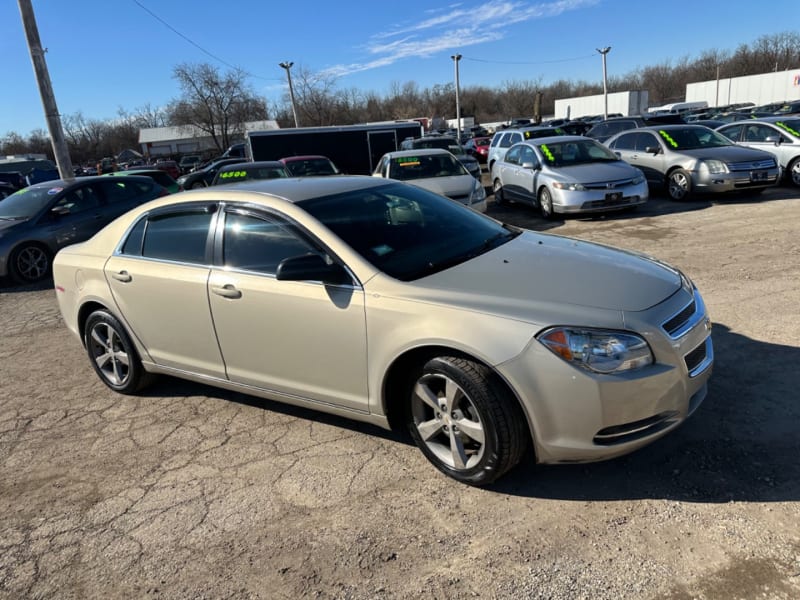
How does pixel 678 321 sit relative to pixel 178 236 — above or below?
below

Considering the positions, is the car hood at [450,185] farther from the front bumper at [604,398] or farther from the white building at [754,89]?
the white building at [754,89]

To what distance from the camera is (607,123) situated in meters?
17.9

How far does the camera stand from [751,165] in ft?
34.8

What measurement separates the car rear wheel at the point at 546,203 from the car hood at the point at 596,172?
363mm

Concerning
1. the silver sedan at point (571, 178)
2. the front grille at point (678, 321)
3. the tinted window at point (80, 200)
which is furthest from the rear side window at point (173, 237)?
the silver sedan at point (571, 178)

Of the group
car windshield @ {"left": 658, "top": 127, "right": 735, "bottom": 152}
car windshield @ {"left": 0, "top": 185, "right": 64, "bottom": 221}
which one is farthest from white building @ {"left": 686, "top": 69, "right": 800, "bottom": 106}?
car windshield @ {"left": 0, "top": 185, "right": 64, "bottom": 221}

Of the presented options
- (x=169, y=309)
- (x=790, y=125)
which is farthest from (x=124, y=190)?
(x=790, y=125)

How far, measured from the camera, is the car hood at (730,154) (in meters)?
10.7

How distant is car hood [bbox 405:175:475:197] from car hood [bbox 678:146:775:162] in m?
4.82

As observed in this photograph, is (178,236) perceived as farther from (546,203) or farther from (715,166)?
(715,166)

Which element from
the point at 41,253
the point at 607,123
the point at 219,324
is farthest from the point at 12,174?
the point at 219,324

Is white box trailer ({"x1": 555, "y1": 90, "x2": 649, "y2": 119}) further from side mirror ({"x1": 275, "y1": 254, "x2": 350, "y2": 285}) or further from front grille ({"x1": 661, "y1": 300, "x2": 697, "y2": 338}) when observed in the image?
side mirror ({"x1": 275, "y1": 254, "x2": 350, "y2": 285})

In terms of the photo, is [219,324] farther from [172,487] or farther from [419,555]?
[419,555]

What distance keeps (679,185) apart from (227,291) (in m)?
10.6
